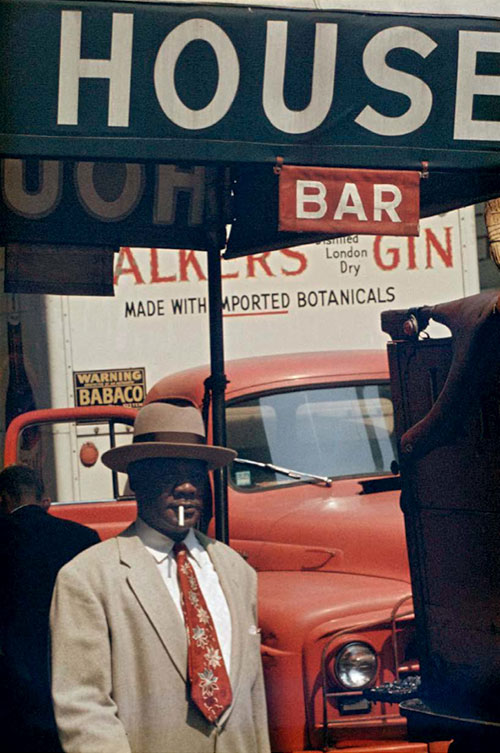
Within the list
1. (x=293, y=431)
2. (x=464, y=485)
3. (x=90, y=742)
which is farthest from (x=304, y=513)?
(x=90, y=742)

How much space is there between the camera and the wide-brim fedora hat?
421 centimetres

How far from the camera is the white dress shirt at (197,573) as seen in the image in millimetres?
3963

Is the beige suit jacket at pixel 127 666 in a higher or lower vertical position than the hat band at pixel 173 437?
lower

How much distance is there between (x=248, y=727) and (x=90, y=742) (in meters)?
0.56

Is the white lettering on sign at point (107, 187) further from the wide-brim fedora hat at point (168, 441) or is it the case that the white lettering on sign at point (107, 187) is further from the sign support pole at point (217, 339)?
the wide-brim fedora hat at point (168, 441)

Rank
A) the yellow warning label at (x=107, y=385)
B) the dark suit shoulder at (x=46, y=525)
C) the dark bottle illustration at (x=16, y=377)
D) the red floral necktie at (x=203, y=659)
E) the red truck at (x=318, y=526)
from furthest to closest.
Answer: the dark bottle illustration at (x=16, y=377) → the yellow warning label at (x=107, y=385) → the dark suit shoulder at (x=46, y=525) → the red truck at (x=318, y=526) → the red floral necktie at (x=203, y=659)

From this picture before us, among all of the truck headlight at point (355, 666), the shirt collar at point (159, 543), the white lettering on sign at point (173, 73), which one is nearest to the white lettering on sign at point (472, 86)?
the white lettering on sign at point (173, 73)

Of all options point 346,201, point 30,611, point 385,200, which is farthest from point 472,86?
point 30,611

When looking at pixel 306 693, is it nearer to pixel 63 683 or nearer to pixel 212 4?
pixel 63 683

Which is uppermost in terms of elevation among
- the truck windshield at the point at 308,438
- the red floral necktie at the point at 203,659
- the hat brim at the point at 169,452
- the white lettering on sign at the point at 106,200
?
the white lettering on sign at the point at 106,200

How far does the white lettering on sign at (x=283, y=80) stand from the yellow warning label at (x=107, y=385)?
4.88 m

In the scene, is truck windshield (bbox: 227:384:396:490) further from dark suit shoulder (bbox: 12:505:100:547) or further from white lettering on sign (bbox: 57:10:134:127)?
white lettering on sign (bbox: 57:10:134:127)

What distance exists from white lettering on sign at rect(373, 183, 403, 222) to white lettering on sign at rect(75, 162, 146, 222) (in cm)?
207

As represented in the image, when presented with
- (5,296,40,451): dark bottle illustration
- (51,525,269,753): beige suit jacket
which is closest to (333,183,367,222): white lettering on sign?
(51,525,269,753): beige suit jacket
